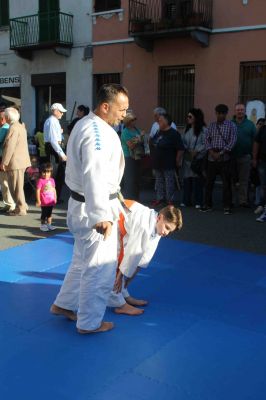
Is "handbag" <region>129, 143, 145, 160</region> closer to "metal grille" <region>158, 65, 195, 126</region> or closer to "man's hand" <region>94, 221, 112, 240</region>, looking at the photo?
"man's hand" <region>94, 221, 112, 240</region>

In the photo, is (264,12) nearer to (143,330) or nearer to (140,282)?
(140,282)

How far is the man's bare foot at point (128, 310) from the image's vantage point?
13.5 ft

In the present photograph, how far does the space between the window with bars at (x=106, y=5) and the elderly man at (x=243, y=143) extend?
9.08 metres

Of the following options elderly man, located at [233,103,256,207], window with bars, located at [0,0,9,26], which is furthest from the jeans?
window with bars, located at [0,0,9,26]

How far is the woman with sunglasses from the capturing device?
29.2ft

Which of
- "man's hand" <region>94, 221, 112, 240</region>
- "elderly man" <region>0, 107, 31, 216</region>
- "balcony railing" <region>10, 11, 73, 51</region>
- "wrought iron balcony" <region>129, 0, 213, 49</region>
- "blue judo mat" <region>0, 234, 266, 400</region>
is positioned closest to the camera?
"blue judo mat" <region>0, 234, 266, 400</region>

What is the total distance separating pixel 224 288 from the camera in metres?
4.84

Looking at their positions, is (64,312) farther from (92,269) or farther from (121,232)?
(121,232)

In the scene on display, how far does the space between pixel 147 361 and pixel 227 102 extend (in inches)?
457

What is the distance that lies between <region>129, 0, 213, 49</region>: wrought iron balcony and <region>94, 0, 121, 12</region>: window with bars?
845 millimetres

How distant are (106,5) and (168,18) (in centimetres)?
295

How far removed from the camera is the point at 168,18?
14648mm

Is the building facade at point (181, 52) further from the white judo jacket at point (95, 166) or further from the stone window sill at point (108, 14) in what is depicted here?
the white judo jacket at point (95, 166)

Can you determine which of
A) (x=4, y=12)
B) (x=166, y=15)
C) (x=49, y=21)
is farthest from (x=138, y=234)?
(x=4, y=12)
